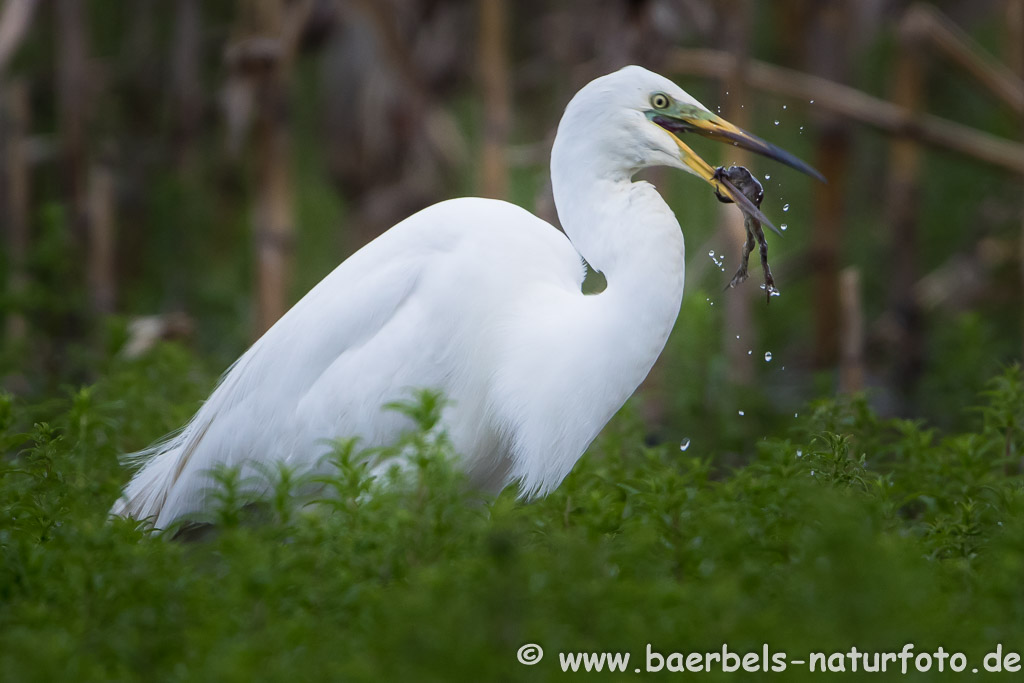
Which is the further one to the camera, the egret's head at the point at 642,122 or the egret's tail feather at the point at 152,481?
the egret's tail feather at the point at 152,481

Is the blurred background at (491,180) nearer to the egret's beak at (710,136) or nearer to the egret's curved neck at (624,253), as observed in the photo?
the egret's beak at (710,136)

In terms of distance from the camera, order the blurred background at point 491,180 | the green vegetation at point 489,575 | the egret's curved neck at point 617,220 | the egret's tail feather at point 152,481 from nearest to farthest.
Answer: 1. the green vegetation at point 489,575
2. the egret's curved neck at point 617,220
3. the egret's tail feather at point 152,481
4. the blurred background at point 491,180

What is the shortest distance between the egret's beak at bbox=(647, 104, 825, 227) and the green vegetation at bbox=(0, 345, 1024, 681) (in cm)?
64

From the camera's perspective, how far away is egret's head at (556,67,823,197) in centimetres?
298

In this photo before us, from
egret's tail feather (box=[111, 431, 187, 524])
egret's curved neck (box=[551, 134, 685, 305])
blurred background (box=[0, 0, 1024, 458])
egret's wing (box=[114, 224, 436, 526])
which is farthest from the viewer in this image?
→ blurred background (box=[0, 0, 1024, 458])

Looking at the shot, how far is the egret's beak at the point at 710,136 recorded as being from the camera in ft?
9.62

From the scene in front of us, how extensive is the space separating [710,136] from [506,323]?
27.8 inches

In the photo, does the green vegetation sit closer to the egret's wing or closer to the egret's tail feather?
the egret's wing

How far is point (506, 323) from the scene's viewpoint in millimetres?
3111

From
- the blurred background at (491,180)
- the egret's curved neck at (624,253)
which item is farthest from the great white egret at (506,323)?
the blurred background at (491,180)

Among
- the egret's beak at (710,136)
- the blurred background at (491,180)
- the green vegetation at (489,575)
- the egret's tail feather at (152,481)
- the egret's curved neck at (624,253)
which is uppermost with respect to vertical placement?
the blurred background at (491,180)

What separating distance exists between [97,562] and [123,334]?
102 inches

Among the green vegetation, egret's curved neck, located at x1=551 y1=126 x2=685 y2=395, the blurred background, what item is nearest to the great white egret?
egret's curved neck, located at x1=551 y1=126 x2=685 y2=395

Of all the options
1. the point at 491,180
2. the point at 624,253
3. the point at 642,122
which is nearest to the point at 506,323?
the point at 624,253
